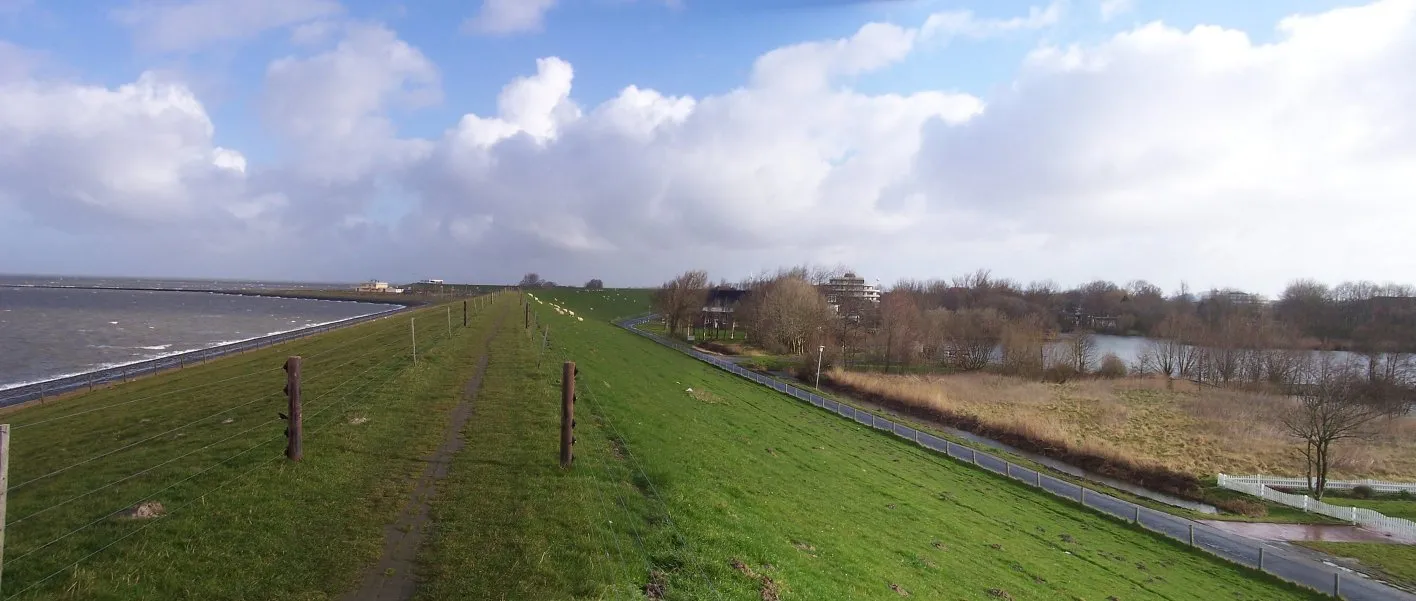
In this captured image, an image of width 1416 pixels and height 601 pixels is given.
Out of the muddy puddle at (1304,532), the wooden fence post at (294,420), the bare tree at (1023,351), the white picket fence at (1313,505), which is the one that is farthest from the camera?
the bare tree at (1023,351)

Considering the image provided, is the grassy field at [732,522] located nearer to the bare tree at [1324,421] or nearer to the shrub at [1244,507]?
the shrub at [1244,507]

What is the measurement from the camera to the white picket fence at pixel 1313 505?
2802 cm

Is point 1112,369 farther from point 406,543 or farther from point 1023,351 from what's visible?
point 406,543

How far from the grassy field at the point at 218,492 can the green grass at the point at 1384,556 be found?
35.5 m

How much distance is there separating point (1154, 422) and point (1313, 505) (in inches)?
769

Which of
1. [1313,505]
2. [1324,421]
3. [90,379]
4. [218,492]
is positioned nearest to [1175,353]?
[1324,421]

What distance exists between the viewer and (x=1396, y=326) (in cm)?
9275

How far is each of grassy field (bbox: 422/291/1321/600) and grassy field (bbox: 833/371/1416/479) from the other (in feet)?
59.6

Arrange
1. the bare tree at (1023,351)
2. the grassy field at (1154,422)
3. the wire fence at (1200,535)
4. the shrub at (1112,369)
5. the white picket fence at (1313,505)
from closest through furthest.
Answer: the wire fence at (1200,535) < the white picket fence at (1313,505) < the grassy field at (1154,422) < the bare tree at (1023,351) < the shrub at (1112,369)

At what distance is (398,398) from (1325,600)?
32.1 meters

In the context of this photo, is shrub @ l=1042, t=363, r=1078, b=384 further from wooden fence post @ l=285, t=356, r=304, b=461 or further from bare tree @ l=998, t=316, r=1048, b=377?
wooden fence post @ l=285, t=356, r=304, b=461

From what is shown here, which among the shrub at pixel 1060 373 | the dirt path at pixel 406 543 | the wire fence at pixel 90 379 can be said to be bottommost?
the shrub at pixel 1060 373

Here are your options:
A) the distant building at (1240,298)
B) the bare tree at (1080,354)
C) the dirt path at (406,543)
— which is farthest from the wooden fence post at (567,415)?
the distant building at (1240,298)

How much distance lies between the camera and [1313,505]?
31.3m
